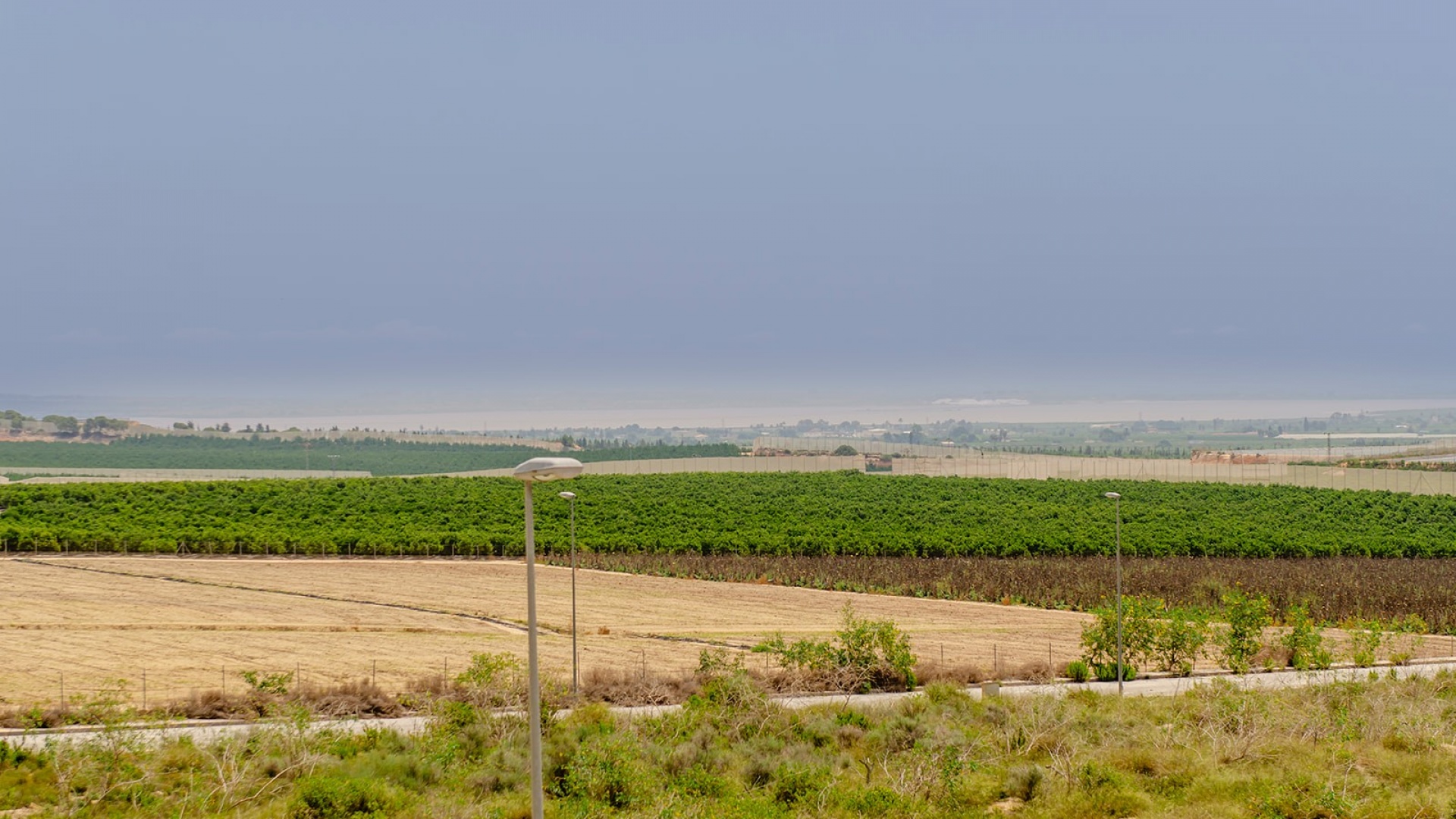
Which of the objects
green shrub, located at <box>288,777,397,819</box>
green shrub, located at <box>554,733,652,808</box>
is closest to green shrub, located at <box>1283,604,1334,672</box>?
green shrub, located at <box>554,733,652,808</box>

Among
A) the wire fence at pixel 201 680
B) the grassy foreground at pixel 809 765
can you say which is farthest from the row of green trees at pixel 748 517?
the grassy foreground at pixel 809 765

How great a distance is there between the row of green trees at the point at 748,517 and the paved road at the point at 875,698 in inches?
1253

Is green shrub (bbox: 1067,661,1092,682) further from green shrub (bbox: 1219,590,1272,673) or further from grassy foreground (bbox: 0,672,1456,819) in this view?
grassy foreground (bbox: 0,672,1456,819)

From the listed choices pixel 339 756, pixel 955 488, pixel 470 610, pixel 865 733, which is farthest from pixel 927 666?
pixel 955 488

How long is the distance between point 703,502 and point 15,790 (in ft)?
218

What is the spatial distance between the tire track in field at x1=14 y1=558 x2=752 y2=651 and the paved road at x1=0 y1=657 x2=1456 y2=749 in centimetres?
1026

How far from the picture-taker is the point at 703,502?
86.8 m

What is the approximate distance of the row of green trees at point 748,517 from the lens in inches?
2714

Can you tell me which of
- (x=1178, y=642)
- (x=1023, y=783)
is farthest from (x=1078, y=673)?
(x=1023, y=783)

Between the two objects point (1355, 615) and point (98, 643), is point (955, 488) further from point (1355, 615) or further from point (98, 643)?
point (98, 643)

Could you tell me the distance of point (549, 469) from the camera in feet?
48.4

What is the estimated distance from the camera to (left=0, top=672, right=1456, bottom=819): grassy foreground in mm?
20828

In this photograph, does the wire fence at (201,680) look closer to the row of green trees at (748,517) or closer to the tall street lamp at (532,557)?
the tall street lamp at (532,557)

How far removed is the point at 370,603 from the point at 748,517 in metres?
34.4
